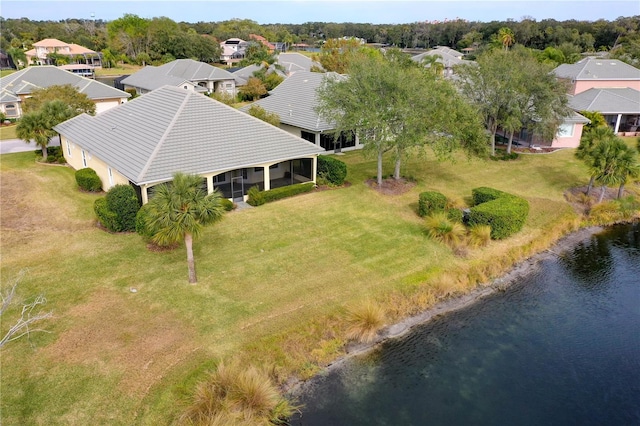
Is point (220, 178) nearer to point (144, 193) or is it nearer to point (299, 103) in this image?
point (144, 193)

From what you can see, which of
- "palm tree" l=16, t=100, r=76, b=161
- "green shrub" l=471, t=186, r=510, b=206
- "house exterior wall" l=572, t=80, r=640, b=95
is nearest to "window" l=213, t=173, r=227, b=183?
"green shrub" l=471, t=186, r=510, b=206

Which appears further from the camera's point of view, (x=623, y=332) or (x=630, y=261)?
(x=630, y=261)

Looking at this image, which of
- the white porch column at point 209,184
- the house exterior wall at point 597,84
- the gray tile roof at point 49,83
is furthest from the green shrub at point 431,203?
the gray tile roof at point 49,83

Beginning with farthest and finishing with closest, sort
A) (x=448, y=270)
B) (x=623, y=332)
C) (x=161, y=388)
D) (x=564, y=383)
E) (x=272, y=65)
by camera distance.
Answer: (x=272, y=65) < (x=448, y=270) < (x=623, y=332) < (x=564, y=383) < (x=161, y=388)

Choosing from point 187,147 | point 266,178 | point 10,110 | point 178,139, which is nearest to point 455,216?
point 266,178

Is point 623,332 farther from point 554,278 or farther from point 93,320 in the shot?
point 93,320

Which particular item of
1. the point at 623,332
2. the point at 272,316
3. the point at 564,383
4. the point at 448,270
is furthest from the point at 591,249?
the point at 272,316
